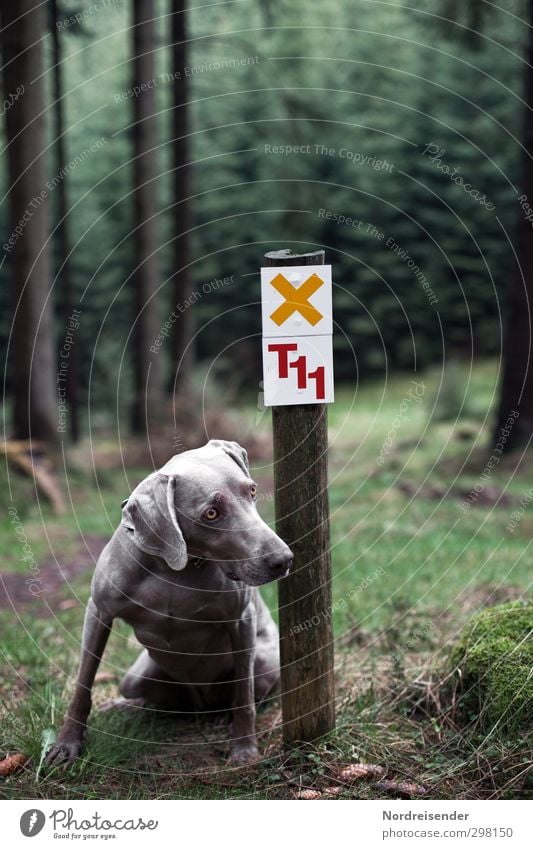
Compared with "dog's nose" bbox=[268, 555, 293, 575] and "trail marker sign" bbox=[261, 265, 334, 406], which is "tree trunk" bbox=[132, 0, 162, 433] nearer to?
"trail marker sign" bbox=[261, 265, 334, 406]

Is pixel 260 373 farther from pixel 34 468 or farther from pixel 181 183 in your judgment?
pixel 34 468

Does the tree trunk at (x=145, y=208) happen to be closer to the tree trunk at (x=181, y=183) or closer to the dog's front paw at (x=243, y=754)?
the tree trunk at (x=181, y=183)

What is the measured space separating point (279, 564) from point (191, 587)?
0.48 meters

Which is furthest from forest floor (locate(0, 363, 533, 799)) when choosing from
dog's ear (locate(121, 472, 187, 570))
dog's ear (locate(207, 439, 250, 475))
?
dog's ear (locate(207, 439, 250, 475))

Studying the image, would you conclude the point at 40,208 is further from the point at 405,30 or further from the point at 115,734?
the point at 405,30

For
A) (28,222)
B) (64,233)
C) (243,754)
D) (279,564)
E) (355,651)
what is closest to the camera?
(279,564)

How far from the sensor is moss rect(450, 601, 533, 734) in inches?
162

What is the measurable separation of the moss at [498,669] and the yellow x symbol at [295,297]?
175cm

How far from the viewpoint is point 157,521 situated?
12.1 feet

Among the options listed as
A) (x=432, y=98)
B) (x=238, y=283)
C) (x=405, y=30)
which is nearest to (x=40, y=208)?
(x=238, y=283)

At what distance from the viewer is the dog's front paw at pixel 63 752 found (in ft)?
13.5

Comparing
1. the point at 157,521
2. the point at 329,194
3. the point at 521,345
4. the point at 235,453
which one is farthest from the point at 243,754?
the point at 329,194

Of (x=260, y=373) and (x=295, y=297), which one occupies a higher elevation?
(x=295, y=297)

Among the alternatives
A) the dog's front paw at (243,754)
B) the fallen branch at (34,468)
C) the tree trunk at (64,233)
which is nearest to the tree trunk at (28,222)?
the fallen branch at (34,468)
